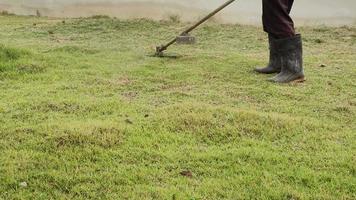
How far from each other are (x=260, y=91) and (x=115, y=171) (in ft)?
9.10

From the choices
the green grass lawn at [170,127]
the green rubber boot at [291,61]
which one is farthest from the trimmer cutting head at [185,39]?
the green rubber boot at [291,61]

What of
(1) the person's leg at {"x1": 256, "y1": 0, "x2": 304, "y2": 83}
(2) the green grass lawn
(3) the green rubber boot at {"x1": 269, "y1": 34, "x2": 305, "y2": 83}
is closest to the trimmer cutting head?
(2) the green grass lawn

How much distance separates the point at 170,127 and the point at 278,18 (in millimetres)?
2578

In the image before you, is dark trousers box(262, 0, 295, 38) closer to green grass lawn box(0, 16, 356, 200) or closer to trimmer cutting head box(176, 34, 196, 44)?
green grass lawn box(0, 16, 356, 200)

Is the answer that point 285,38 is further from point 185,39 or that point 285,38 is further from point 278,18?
point 185,39

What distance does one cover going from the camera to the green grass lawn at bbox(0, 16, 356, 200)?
428 cm

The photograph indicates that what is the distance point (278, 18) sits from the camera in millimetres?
7305

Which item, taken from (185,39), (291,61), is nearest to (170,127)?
(291,61)

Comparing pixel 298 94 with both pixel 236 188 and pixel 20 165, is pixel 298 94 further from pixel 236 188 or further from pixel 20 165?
pixel 20 165

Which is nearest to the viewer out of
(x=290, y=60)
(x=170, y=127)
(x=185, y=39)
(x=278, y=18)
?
(x=170, y=127)

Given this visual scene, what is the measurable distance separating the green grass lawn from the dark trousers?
2.06ft

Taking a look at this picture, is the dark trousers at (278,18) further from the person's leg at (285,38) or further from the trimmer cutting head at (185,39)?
the trimmer cutting head at (185,39)

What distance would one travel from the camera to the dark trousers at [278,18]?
7.26 m

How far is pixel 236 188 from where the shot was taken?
166 inches
